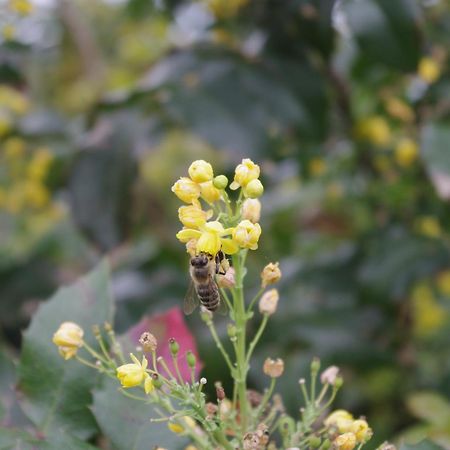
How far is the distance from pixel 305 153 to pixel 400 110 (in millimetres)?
252

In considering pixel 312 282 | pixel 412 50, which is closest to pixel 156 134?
pixel 312 282

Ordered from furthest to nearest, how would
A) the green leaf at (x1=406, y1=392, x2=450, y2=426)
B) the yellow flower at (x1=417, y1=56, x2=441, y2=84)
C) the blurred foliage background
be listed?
the yellow flower at (x1=417, y1=56, x2=441, y2=84) < the blurred foliage background < the green leaf at (x1=406, y1=392, x2=450, y2=426)

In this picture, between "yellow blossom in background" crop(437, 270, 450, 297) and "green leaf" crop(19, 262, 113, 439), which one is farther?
"yellow blossom in background" crop(437, 270, 450, 297)

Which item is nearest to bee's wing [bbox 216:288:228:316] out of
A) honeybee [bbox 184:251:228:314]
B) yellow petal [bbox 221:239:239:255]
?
honeybee [bbox 184:251:228:314]

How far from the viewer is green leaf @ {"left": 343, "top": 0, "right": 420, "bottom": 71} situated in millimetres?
1368

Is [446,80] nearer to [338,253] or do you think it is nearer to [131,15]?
[338,253]

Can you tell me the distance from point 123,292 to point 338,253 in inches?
24.7

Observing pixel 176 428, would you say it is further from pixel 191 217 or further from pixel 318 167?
pixel 318 167

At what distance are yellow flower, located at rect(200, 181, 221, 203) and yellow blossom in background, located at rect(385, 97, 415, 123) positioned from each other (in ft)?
3.57

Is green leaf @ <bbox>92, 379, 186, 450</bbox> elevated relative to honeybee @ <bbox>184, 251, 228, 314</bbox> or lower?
lower

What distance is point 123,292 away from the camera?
1699mm

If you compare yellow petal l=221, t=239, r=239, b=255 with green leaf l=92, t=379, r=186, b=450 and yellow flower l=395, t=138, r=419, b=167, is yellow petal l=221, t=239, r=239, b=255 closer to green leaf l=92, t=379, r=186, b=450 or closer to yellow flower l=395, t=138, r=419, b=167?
green leaf l=92, t=379, r=186, b=450

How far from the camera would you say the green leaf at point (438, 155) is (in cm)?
127

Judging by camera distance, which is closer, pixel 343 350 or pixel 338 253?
pixel 343 350
